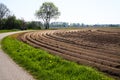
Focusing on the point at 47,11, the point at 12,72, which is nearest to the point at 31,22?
the point at 47,11

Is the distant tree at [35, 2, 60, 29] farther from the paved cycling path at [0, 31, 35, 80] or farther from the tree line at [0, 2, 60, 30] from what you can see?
the paved cycling path at [0, 31, 35, 80]

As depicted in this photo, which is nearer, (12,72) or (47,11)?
(12,72)

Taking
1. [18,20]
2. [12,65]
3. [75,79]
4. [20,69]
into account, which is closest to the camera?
[75,79]

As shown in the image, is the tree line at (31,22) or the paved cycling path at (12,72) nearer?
the paved cycling path at (12,72)

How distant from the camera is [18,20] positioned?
87.9 metres

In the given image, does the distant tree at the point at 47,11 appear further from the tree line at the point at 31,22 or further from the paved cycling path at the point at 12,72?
the paved cycling path at the point at 12,72

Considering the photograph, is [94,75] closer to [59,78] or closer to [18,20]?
[59,78]

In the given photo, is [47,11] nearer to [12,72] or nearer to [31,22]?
[31,22]

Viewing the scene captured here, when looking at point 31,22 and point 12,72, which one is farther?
point 31,22

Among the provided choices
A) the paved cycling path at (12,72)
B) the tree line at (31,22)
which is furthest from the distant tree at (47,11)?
the paved cycling path at (12,72)

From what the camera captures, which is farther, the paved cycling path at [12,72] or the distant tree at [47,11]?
the distant tree at [47,11]

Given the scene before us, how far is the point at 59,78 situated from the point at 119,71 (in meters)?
3.45

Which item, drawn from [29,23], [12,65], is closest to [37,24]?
[29,23]

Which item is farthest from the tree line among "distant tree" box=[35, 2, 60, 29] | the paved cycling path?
the paved cycling path
